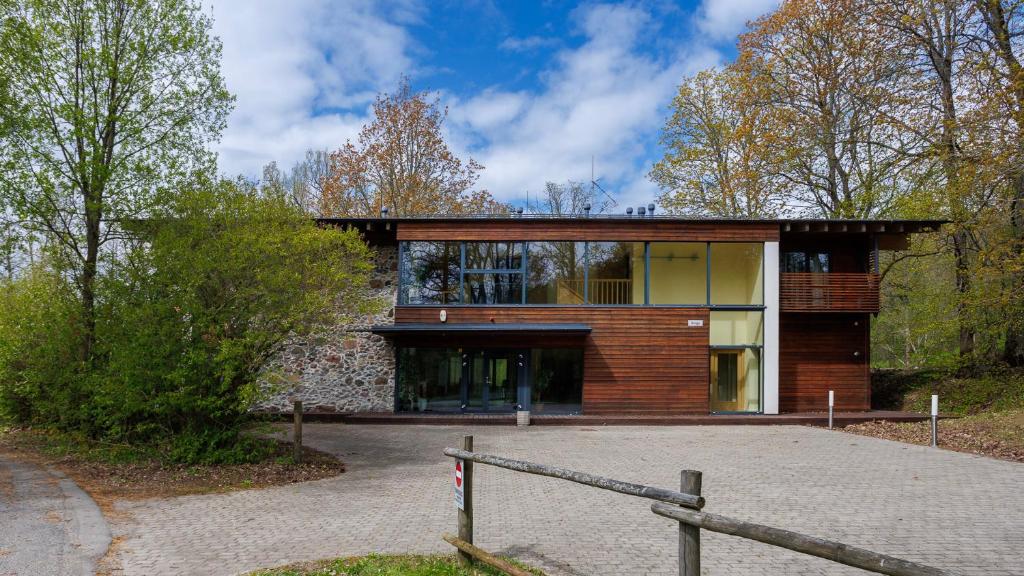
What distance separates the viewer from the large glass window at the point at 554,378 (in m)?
18.1

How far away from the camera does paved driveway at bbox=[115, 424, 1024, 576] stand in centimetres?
566

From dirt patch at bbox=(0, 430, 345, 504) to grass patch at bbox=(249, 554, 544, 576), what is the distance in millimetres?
3755

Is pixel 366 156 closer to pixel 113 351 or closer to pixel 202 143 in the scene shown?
pixel 202 143

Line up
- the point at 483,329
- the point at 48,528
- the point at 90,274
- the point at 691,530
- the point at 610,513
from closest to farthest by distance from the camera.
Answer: the point at 691,530
the point at 48,528
the point at 610,513
the point at 90,274
the point at 483,329

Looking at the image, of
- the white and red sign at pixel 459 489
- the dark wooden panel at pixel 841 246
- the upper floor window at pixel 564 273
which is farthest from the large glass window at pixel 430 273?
the white and red sign at pixel 459 489

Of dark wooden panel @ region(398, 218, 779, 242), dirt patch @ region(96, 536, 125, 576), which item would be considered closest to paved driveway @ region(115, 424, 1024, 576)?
dirt patch @ region(96, 536, 125, 576)

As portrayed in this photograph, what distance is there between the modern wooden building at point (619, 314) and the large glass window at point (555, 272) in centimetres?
4

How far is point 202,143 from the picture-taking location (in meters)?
A: 13.3

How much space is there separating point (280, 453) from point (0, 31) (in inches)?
356

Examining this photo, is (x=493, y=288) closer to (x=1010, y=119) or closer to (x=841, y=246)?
(x=841, y=246)

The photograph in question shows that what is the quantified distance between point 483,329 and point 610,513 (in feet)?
34.2

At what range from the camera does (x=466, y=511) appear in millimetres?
5422

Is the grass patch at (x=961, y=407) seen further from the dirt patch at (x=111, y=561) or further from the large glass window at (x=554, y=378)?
the dirt patch at (x=111, y=561)

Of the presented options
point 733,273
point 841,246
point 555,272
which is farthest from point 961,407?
point 555,272
